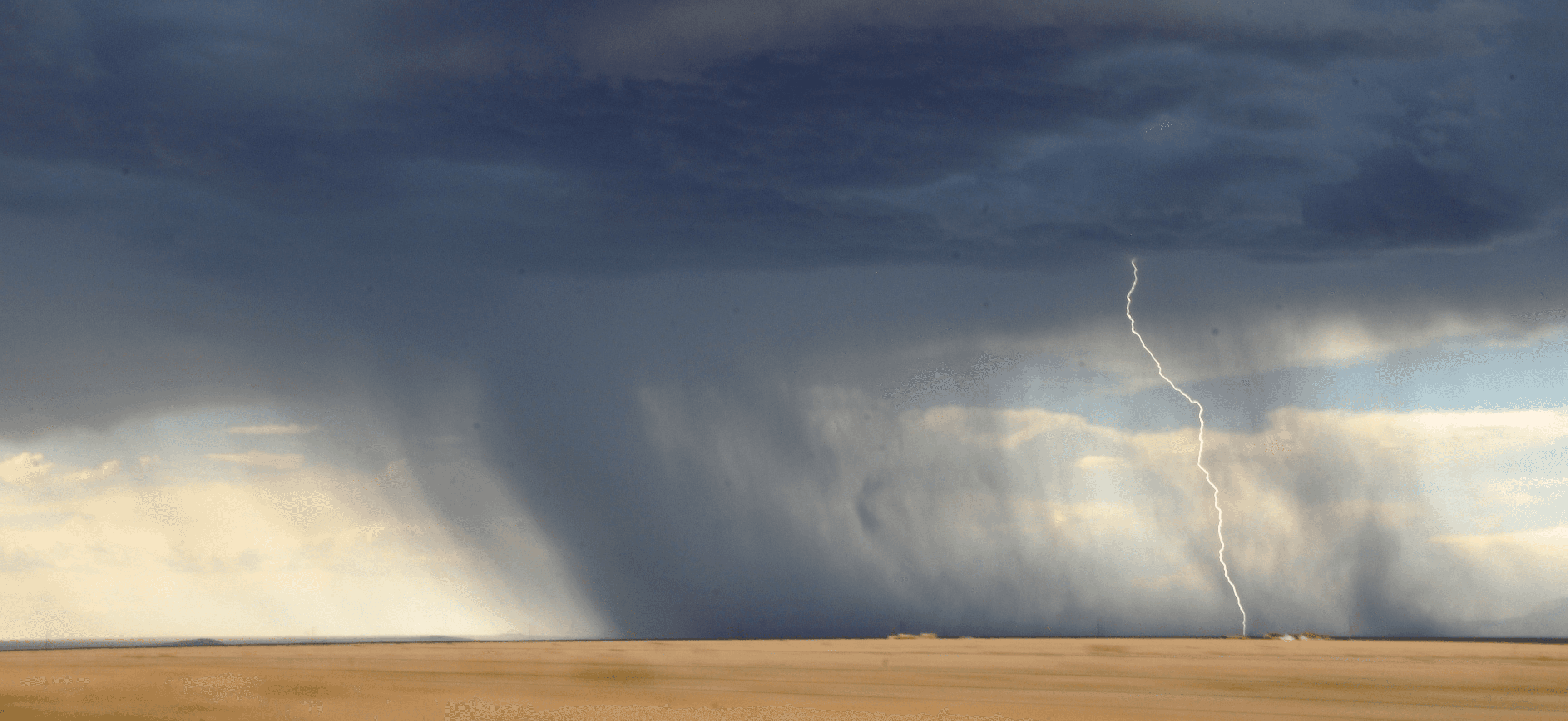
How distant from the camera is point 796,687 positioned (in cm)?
5659

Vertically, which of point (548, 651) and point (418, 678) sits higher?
point (548, 651)

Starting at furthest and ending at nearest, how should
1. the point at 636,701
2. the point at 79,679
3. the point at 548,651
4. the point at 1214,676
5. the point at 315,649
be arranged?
the point at 315,649, the point at 548,651, the point at 1214,676, the point at 79,679, the point at 636,701

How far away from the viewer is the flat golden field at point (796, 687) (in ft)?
135

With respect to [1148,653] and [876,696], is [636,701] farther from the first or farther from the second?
[1148,653]

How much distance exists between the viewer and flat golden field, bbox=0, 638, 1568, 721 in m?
41.1

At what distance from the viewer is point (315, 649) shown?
5984 inches

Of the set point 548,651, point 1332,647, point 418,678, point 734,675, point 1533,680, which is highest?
point 1332,647

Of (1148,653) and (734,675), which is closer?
Result: (734,675)

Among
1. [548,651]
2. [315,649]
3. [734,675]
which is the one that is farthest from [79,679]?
[315,649]

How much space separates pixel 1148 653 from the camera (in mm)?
105875

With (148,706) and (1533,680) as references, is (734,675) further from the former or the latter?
(1533,680)

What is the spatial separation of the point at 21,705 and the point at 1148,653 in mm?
89037

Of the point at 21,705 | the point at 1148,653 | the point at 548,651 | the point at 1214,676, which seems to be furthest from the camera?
the point at 548,651

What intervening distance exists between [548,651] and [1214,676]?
75.5 metres
